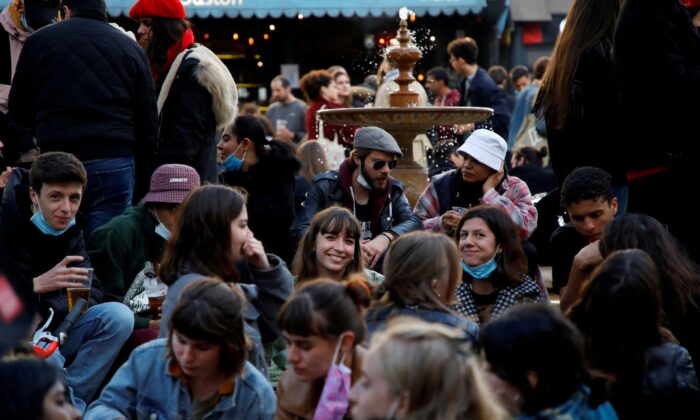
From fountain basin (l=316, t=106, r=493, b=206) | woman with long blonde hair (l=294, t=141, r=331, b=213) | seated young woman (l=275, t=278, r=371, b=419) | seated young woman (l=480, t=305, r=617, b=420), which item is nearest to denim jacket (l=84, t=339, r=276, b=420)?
seated young woman (l=275, t=278, r=371, b=419)

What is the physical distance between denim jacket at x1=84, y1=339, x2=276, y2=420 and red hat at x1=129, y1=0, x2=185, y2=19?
3.55 m

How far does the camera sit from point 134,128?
7852mm

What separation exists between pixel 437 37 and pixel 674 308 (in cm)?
1585

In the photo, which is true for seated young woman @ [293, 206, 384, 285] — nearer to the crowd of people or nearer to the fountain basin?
the crowd of people

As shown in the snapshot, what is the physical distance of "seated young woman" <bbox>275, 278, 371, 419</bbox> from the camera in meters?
4.83

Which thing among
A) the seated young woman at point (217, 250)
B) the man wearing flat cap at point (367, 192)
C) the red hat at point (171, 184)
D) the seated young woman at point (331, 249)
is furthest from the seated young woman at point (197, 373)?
the man wearing flat cap at point (367, 192)

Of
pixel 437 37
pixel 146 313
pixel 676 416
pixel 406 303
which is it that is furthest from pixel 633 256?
pixel 437 37

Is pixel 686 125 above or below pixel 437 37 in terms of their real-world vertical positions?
above

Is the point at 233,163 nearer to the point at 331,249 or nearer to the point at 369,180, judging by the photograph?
the point at 369,180

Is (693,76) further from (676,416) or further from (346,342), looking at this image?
(346,342)

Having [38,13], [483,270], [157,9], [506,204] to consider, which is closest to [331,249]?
[483,270]

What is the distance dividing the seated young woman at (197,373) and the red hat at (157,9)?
11.3 ft

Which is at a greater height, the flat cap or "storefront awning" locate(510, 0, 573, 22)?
the flat cap

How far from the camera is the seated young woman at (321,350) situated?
4.83 metres
